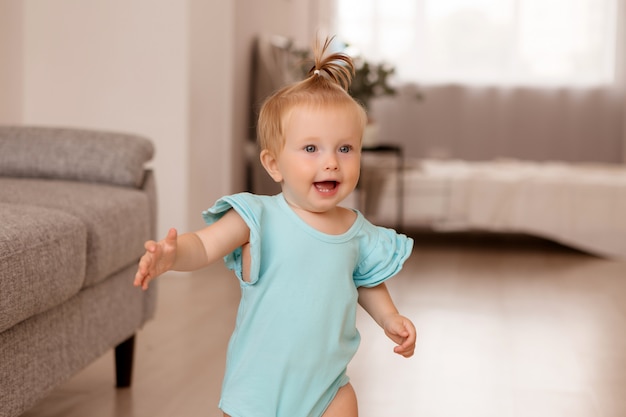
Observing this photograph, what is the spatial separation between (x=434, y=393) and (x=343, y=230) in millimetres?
977

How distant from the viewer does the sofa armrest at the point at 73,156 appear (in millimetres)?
2096

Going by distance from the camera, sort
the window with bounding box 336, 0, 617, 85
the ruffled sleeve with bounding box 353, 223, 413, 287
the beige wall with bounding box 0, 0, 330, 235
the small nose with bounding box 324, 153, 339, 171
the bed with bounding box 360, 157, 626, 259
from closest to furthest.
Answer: the small nose with bounding box 324, 153, 339, 171 < the ruffled sleeve with bounding box 353, 223, 413, 287 < the beige wall with bounding box 0, 0, 330, 235 < the bed with bounding box 360, 157, 626, 259 < the window with bounding box 336, 0, 617, 85

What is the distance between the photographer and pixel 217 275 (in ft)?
12.1

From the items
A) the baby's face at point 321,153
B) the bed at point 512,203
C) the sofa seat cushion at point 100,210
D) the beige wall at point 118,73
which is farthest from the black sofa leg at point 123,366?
the bed at point 512,203

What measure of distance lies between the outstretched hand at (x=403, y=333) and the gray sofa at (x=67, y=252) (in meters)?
0.58

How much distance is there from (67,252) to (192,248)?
54cm

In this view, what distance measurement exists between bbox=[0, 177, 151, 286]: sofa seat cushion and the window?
18.1ft

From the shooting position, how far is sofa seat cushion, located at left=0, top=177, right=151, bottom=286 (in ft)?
5.73

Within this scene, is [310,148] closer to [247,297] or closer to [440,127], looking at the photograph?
[247,297]

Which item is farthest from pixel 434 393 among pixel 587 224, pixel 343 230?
pixel 587 224

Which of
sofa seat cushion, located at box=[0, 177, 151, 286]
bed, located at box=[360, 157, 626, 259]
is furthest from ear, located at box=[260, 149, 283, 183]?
bed, located at box=[360, 157, 626, 259]

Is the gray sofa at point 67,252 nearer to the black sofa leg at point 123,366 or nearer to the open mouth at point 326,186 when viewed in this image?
the black sofa leg at point 123,366

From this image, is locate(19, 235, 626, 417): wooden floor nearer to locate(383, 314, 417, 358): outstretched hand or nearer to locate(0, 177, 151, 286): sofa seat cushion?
locate(0, 177, 151, 286): sofa seat cushion

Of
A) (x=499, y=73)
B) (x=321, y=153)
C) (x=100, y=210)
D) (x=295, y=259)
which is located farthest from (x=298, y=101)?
(x=499, y=73)
